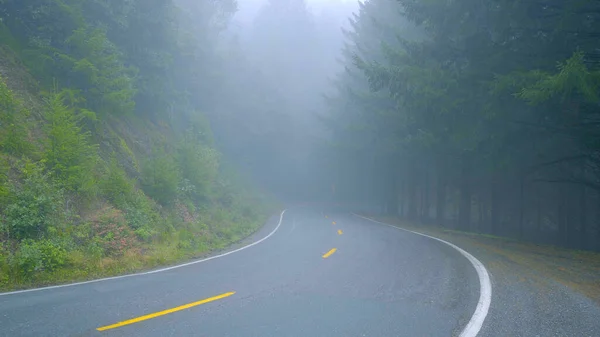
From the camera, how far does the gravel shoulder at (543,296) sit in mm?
5746

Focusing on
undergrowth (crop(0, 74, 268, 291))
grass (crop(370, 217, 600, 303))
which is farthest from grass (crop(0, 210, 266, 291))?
grass (crop(370, 217, 600, 303))

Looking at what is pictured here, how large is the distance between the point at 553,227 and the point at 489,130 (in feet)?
56.2

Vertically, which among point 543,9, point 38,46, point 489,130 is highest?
point 543,9

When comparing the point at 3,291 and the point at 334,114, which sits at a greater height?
the point at 334,114

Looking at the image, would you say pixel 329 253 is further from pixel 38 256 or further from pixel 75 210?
pixel 75 210

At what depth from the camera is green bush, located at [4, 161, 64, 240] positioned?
1042 centimetres

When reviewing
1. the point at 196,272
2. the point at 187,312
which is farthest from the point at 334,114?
the point at 187,312

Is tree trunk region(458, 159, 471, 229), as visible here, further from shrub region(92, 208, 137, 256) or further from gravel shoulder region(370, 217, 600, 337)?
shrub region(92, 208, 137, 256)

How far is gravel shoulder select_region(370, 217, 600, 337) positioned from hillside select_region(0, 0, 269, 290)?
8447 mm

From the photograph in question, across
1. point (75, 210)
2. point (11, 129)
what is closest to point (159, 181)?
point (75, 210)

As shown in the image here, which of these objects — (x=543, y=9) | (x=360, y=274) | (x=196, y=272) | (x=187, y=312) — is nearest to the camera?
(x=187, y=312)

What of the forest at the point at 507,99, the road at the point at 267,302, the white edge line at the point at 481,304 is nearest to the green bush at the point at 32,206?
the road at the point at 267,302

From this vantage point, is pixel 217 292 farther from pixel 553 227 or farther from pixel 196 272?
pixel 553 227

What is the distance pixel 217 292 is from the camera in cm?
788
